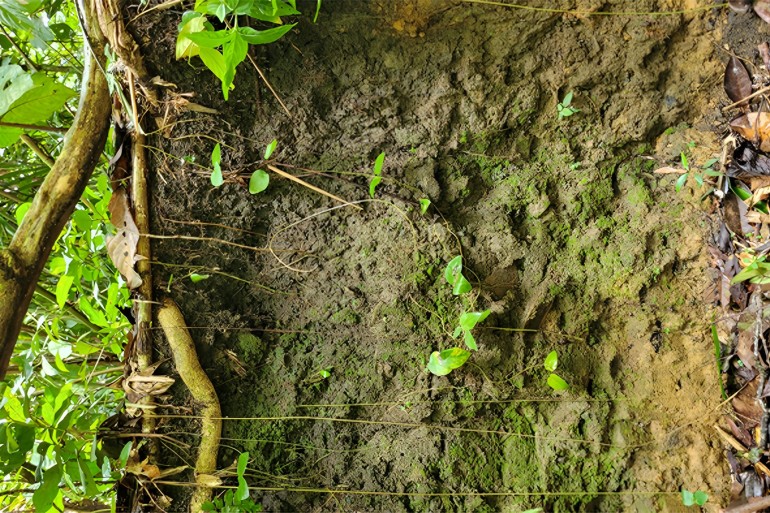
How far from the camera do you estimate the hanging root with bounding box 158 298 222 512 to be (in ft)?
5.41

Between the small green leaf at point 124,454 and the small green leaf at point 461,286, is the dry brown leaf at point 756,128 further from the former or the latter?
the small green leaf at point 124,454

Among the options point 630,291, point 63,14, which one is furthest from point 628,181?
point 63,14

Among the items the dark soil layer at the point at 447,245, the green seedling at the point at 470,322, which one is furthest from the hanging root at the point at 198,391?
the green seedling at the point at 470,322

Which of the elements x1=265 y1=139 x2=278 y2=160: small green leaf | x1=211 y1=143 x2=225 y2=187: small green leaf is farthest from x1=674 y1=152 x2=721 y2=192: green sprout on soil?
x1=211 y1=143 x2=225 y2=187: small green leaf

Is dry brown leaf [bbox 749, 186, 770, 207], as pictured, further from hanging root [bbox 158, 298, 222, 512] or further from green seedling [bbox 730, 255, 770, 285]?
hanging root [bbox 158, 298, 222, 512]

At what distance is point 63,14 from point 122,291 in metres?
1.13

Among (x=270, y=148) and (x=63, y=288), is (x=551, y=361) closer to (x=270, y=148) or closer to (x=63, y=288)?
(x=270, y=148)

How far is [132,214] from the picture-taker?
166cm

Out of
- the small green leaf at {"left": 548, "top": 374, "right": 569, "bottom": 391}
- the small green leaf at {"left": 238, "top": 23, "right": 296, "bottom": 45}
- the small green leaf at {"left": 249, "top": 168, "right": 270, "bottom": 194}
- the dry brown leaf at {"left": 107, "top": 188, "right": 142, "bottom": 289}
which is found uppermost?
the small green leaf at {"left": 238, "top": 23, "right": 296, "bottom": 45}

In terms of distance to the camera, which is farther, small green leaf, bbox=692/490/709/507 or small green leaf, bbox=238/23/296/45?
small green leaf, bbox=692/490/709/507

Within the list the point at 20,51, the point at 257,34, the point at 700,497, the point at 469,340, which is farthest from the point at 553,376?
the point at 20,51

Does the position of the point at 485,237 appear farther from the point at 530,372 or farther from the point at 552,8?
the point at 552,8

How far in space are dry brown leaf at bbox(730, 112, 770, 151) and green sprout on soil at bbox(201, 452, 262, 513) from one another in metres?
1.76

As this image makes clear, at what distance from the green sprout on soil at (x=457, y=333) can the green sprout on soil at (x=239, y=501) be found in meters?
0.60
